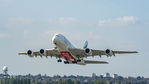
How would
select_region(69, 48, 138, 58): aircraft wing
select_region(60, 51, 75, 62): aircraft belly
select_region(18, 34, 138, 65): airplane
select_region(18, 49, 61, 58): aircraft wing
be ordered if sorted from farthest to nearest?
1. select_region(18, 49, 61, 58): aircraft wing
2. select_region(69, 48, 138, 58): aircraft wing
3. select_region(60, 51, 75, 62): aircraft belly
4. select_region(18, 34, 138, 65): airplane

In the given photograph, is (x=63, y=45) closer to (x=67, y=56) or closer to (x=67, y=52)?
(x=67, y=52)

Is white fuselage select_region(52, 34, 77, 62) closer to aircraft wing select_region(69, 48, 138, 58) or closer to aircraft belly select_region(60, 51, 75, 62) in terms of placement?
aircraft belly select_region(60, 51, 75, 62)

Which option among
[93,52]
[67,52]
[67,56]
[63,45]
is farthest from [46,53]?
[93,52]

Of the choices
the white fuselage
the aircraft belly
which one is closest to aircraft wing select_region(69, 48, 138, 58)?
the aircraft belly

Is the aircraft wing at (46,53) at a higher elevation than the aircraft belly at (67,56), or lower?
higher

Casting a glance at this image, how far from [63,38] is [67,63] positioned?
1024 centimetres

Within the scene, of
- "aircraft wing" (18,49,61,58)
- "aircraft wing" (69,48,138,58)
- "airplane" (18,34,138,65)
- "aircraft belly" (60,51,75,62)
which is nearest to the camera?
"airplane" (18,34,138,65)

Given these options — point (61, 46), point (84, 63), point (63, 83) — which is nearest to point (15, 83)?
point (63, 83)

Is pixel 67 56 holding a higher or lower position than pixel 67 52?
lower

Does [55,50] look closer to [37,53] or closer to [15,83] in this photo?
[37,53]

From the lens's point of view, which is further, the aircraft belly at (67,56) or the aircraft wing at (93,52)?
the aircraft wing at (93,52)

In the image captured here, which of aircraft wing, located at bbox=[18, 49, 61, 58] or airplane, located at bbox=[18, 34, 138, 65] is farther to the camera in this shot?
aircraft wing, located at bbox=[18, 49, 61, 58]

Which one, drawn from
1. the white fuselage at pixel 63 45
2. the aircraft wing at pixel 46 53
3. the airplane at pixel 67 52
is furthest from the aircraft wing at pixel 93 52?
the aircraft wing at pixel 46 53

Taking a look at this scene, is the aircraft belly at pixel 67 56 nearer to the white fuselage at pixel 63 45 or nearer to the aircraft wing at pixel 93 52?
the white fuselage at pixel 63 45
